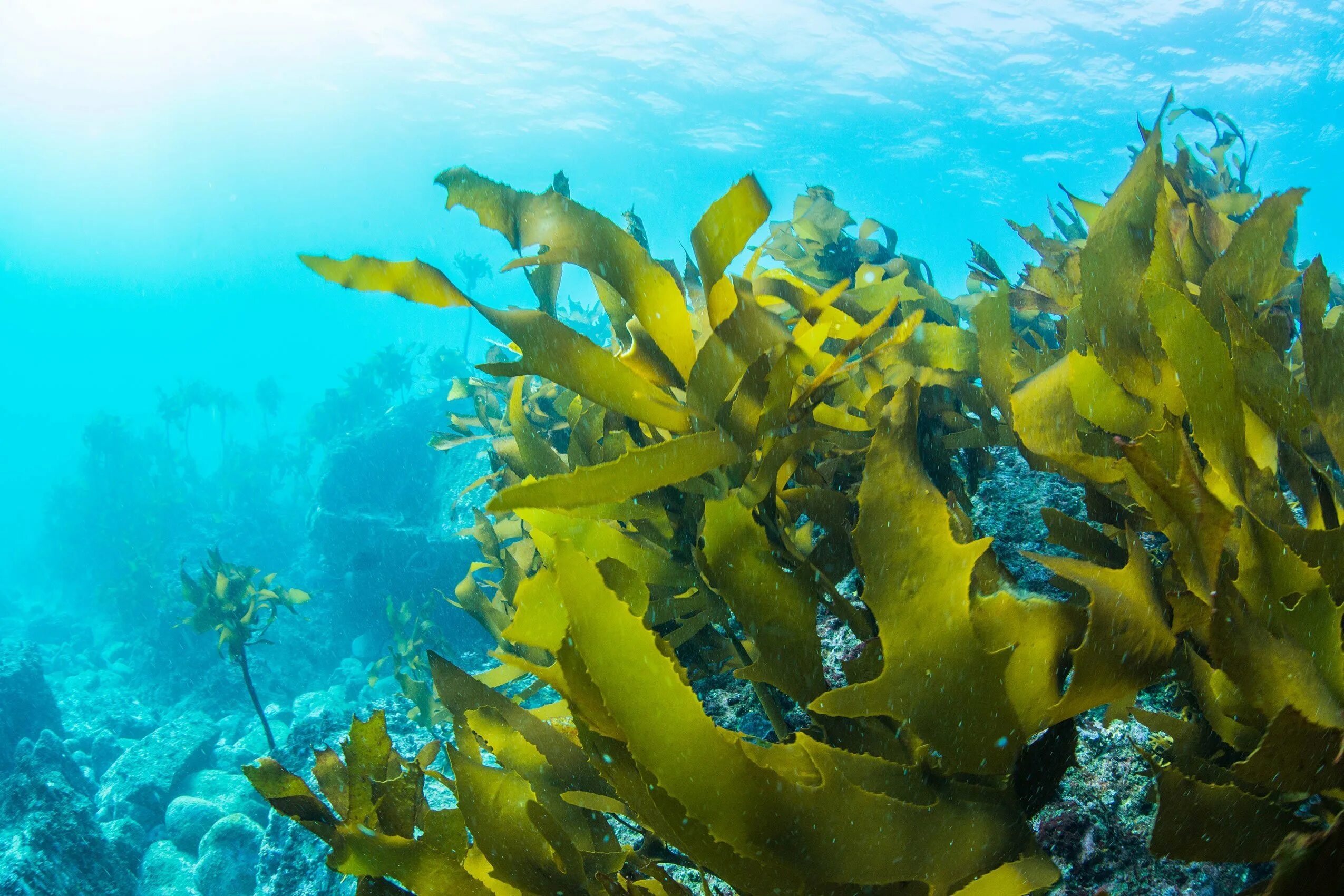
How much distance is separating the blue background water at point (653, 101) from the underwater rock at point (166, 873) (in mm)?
6335

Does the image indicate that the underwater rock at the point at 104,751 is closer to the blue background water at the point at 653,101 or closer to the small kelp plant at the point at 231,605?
the small kelp plant at the point at 231,605

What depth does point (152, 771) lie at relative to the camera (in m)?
8.43

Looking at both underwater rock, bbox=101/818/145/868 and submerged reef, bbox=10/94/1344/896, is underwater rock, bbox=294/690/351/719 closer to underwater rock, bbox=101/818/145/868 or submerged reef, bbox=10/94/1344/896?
underwater rock, bbox=101/818/145/868

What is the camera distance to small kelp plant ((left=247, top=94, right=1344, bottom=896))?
1.38 feet

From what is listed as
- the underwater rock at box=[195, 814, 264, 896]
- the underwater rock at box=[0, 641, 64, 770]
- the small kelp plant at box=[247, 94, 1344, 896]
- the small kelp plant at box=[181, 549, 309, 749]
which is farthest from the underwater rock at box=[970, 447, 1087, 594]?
the underwater rock at box=[0, 641, 64, 770]

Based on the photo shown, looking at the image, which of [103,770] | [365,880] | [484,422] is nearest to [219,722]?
[103,770]

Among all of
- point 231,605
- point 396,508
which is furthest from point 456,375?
point 231,605

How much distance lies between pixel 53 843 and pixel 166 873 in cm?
124

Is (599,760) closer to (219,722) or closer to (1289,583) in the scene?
(1289,583)

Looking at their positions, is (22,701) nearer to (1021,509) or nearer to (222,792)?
Answer: (222,792)

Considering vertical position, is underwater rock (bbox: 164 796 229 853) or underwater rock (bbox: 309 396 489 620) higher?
underwater rock (bbox: 309 396 489 620)

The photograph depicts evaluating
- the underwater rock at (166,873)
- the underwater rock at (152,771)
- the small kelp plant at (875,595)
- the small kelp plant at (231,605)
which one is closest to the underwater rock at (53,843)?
the underwater rock at (166,873)

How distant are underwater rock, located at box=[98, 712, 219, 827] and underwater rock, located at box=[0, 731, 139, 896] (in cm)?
104

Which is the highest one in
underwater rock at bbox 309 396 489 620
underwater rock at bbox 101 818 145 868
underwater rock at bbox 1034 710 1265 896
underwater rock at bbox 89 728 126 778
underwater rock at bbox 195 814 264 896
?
underwater rock at bbox 309 396 489 620
